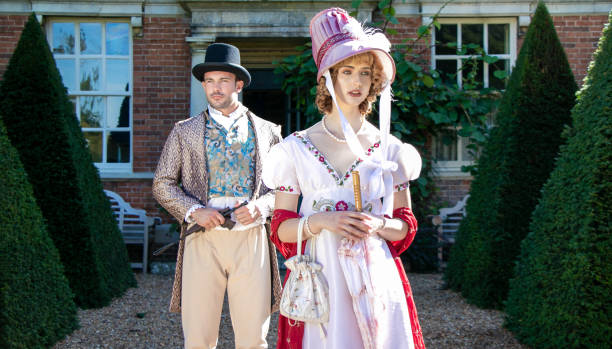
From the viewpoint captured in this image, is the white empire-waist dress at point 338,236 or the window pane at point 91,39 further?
the window pane at point 91,39

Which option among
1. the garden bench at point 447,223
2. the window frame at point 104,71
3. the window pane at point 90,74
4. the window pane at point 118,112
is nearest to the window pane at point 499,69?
the garden bench at point 447,223

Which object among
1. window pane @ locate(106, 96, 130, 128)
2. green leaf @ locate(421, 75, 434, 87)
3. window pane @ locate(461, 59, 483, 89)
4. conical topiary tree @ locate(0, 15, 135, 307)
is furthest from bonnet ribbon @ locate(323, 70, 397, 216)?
window pane @ locate(106, 96, 130, 128)

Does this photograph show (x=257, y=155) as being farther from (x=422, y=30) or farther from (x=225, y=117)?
(x=422, y=30)

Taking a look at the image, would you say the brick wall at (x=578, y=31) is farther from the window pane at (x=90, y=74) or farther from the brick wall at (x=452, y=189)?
the window pane at (x=90, y=74)

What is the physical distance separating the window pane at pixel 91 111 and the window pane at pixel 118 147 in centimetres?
27

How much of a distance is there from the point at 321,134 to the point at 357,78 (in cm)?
26

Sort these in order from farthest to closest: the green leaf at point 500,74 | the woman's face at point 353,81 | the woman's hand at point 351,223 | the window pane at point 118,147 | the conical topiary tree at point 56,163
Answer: the window pane at point 118,147 < the green leaf at point 500,74 < the conical topiary tree at point 56,163 < the woman's face at point 353,81 < the woman's hand at point 351,223

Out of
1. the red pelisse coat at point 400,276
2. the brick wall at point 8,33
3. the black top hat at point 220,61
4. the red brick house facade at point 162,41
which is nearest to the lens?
the red pelisse coat at point 400,276

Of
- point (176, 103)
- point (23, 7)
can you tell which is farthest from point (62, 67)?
point (176, 103)

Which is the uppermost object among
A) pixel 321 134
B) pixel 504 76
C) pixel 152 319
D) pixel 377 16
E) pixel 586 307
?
pixel 377 16

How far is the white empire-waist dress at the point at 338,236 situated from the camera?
2244 mm

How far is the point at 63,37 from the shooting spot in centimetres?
864

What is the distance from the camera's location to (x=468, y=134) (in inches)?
303

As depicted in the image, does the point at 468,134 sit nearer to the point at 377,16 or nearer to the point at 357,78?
the point at 377,16
